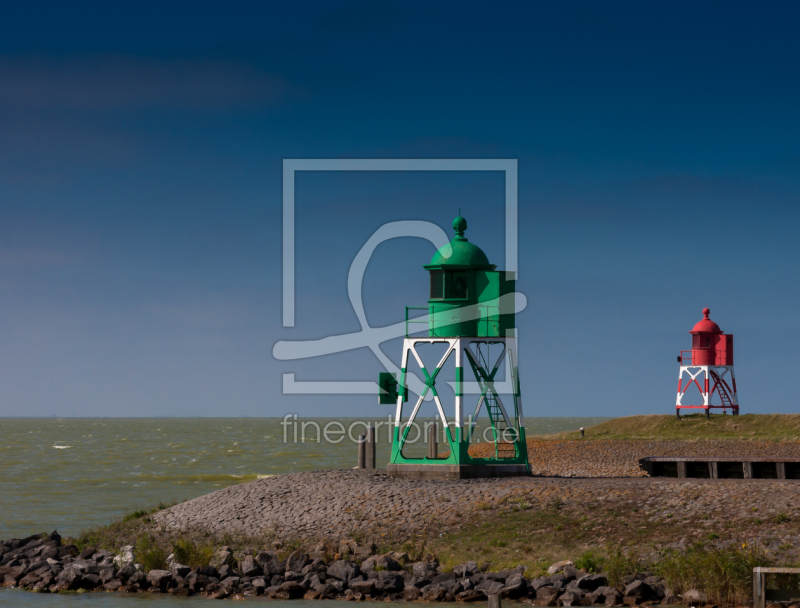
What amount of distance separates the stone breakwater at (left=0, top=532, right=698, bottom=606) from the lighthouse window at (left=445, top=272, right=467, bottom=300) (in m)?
9.44

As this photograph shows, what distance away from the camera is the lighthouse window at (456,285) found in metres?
32.0

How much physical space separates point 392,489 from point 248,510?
4.07 meters

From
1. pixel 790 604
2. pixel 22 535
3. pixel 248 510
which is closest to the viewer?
pixel 790 604

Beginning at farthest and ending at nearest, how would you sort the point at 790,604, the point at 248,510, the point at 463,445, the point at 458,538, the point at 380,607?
the point at 463,445
the point at 248,510
the point at 458,538
the point at 380,607
the point at 790,604

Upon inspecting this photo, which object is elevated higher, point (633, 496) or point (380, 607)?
point (633, 496)

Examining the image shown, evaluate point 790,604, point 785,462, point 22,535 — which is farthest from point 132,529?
point 785,462

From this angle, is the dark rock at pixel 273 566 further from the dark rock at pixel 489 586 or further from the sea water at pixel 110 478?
the dark rock at pixel 489 586

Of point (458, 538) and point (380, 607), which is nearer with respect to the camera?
point (380, 607)

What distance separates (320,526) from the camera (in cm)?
2716

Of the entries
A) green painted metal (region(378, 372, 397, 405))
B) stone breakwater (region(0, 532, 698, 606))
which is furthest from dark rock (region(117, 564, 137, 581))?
green painted metal (region(378, 372, 397, 405))

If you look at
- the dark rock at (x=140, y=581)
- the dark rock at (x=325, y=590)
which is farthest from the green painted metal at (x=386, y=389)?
the dark rock at (x=140, y=581)

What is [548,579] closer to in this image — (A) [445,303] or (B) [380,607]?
(B) [380,607]

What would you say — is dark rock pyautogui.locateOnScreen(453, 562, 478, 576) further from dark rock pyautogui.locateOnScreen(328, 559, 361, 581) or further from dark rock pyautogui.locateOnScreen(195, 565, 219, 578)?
dark rock pyautogui.locateOnScreen(195, 565, 219, 578)

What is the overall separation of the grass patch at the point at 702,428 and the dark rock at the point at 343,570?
1584 inches
